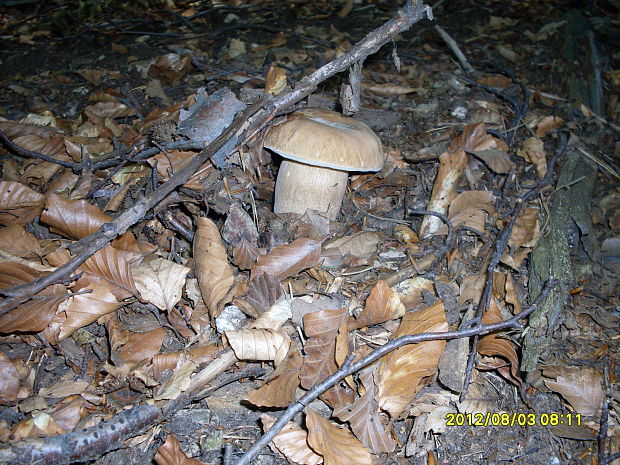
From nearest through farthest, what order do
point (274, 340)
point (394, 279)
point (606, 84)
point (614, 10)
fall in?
point (274, 340) < point (394, 279) < point (606, 84) < point (614, 10)

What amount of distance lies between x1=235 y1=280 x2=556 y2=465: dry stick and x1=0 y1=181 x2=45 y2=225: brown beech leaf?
1.70 meters

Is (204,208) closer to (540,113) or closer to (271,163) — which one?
(271,163)

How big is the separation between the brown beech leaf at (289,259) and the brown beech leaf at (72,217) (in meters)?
0.83

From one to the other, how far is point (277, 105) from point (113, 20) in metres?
3.88

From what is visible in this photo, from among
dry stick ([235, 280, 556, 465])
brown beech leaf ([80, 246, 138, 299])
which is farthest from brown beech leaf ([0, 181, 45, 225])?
dry stick ([235, 280, 556, 465])

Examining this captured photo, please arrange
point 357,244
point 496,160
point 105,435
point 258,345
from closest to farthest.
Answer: point 105,435 → point 258,345 → point 357,244 → point 496,160

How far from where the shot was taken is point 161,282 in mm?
1938

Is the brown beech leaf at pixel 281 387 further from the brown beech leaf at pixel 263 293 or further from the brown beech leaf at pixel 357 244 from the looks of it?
the brown beech leaf at pixel 357 244

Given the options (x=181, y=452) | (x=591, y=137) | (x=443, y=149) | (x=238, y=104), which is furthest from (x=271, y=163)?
(x=591, y=137)

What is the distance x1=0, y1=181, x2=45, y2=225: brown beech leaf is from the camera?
2180mm

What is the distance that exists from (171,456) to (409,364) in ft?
3.32

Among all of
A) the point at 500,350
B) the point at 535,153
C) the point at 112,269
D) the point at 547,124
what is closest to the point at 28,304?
the point at 112,269

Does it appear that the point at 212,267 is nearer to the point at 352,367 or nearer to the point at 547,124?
the point at 352,367

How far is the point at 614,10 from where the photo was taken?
18.5 ft
